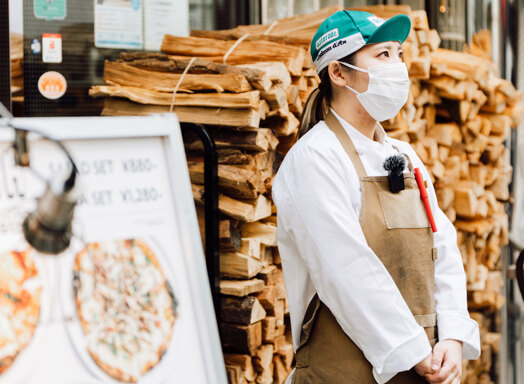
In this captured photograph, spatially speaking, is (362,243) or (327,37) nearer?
(362,243)

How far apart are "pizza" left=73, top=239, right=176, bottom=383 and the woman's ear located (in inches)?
44.4

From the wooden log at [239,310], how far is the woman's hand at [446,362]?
49.7 inches

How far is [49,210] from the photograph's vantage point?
1.40 meters

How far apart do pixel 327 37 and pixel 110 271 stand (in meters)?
1.30

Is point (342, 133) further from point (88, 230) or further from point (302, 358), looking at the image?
point (88, 230)

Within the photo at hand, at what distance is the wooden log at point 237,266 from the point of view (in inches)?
135

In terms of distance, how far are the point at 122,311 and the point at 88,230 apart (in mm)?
177

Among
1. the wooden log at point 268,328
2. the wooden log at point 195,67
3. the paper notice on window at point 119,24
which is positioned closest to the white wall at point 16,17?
the paper notice on window at point 119,24

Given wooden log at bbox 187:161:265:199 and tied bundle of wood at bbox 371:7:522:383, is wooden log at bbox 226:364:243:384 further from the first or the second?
tied bundle of wood at bbox 371:7:522:383

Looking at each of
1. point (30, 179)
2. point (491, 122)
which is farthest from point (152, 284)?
point (491, 122)

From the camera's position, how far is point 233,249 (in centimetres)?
344

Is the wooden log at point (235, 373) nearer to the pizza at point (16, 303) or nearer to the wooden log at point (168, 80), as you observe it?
the wooden log at point (168, 80)

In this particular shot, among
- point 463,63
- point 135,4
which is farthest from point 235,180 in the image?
point 463,63

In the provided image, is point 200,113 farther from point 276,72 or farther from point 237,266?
point 237,266
